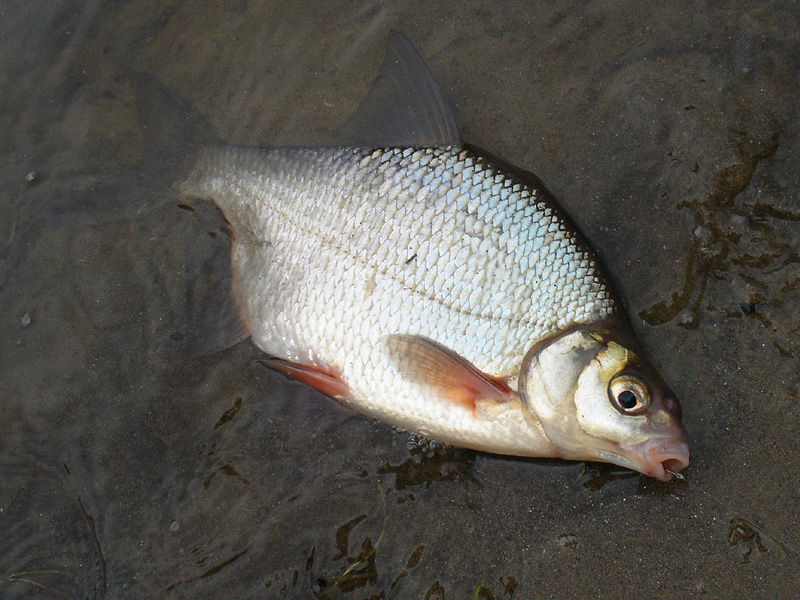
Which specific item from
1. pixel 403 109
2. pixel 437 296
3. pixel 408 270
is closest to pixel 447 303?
pixel 437 296

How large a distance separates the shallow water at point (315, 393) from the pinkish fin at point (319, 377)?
0.10 m

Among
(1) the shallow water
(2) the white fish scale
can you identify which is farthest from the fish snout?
(2) the white fish scale

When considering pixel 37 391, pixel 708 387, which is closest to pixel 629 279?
pixel 708 387

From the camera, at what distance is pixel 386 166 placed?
2277mm

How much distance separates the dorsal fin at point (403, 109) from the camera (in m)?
2.29

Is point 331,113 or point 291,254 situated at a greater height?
point 331,113

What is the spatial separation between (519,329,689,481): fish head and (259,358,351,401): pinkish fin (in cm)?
74

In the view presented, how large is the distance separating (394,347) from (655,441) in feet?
3.24

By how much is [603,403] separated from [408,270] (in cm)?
87

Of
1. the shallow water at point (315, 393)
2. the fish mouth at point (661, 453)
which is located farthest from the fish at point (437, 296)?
the shallow water at point (315, 393)

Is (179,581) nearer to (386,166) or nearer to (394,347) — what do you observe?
(394,347)

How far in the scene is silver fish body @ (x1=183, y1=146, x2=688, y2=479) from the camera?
199 centimetres

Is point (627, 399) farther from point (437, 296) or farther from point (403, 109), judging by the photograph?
point (403, 109)

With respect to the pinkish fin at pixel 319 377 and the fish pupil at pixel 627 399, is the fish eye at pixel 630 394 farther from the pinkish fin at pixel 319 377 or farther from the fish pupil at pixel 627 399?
the pinkish fin at pixel 319 377
